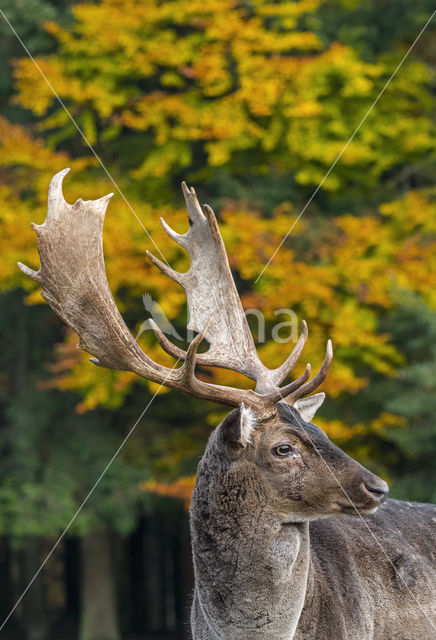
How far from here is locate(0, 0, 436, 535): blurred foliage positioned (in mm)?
10570

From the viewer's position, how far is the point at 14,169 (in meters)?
12.6

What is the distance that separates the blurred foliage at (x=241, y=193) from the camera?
1057 centimetres

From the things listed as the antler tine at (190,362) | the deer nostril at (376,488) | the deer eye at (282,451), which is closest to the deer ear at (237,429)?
the deer eye at (282,451)

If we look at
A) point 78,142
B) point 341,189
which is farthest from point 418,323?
point 78,142

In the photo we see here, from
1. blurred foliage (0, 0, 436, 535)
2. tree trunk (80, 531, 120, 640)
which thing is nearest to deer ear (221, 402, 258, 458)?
blurred foliage (0, 0, 436, 535)

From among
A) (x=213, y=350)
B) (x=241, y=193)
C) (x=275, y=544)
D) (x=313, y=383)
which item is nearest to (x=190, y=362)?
(x=313, y=383)

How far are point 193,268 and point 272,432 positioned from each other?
52.7 inches

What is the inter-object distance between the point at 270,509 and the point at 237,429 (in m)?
0.34

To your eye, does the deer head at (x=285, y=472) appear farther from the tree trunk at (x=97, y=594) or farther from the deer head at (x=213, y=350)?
the tree trunk at (x=97, y=594)

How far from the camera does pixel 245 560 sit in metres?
3.75

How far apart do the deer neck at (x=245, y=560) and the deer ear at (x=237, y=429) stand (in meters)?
0.09

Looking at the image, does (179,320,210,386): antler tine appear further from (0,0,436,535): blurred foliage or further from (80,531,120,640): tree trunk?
(80,531,120,640): tree trunk

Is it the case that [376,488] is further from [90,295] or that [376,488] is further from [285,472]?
[90,295]

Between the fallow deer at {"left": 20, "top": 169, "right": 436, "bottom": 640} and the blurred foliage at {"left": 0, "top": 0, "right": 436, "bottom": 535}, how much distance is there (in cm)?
553
